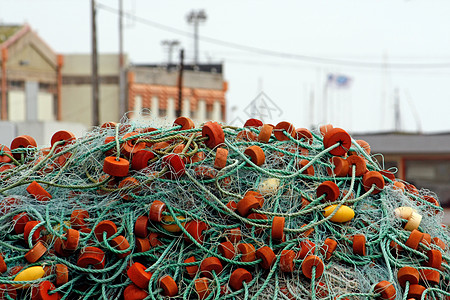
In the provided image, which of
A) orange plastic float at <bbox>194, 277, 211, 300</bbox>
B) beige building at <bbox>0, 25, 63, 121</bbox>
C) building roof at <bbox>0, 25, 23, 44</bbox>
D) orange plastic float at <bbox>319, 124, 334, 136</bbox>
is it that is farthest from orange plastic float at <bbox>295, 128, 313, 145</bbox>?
building roof at <bbox>0, 25, 23, 44</bbox>

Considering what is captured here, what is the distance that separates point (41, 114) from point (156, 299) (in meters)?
37.6

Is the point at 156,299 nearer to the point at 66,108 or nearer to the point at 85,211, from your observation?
the point at 85,211

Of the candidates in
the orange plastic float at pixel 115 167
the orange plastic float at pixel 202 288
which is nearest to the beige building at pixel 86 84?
the orange plastic float at pixel 115 167

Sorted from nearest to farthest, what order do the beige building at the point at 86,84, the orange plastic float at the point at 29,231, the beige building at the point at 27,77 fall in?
1. the orange plastic float at the point at 29,231
2. the beige building at the point at 27,77
3. the beige building at the point at 86,84

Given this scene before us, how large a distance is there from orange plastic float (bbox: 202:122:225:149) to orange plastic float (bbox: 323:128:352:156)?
0.65 meters

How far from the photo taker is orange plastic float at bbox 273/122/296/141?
381 centimetres

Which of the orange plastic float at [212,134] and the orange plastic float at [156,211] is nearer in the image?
the orange plastic float at [156,211]

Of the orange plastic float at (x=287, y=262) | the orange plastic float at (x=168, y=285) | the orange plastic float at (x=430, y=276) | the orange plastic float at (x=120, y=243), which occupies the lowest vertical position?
the orange plastic float at (x=430, y=276)

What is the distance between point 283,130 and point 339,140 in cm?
34

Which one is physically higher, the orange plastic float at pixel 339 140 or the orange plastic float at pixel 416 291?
the orange plastic float at pixel 339 140

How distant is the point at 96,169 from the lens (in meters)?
3.58

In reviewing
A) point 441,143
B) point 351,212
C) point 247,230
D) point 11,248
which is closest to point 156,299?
point 247,230

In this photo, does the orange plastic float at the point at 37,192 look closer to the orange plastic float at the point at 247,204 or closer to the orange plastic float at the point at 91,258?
the orange plastic float at the point at 91,258

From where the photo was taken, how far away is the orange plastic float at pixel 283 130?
12.5 ft
